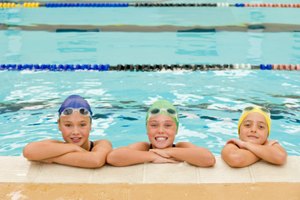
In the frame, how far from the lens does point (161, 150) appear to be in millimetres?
2990

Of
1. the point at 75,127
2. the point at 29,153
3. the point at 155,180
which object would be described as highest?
the point at 75,127

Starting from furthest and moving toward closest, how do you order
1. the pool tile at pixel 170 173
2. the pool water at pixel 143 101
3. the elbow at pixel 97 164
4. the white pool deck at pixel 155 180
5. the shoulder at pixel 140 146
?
the pool water at pixel 143 101 → the shoulder at pixel 140 146 → the elbow at pixel 97 164 → the pool tile at pixel 170 173 → the white pool deck at pixel 155 180

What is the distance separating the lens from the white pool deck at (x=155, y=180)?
2.61m

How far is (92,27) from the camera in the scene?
912 cm

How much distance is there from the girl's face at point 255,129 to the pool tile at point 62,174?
34.2 inches

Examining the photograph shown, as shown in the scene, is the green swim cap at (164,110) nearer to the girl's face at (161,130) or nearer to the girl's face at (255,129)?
the girl's face at (161,130)

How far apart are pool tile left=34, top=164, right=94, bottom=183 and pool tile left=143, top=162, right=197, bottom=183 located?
0.30 meters

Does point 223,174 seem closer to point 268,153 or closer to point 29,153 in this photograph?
point 268,153

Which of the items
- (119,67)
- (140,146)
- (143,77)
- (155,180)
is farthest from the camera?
(143,77)

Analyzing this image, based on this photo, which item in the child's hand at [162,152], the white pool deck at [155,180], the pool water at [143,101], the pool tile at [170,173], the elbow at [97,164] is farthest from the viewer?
the pool water at [143,101]

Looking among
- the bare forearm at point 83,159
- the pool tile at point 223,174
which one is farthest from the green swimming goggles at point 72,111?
the pool tile at point 223,174

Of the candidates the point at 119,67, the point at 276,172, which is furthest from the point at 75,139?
the point at 119,67

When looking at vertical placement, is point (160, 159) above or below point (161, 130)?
below

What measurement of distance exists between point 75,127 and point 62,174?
0.95 ft
